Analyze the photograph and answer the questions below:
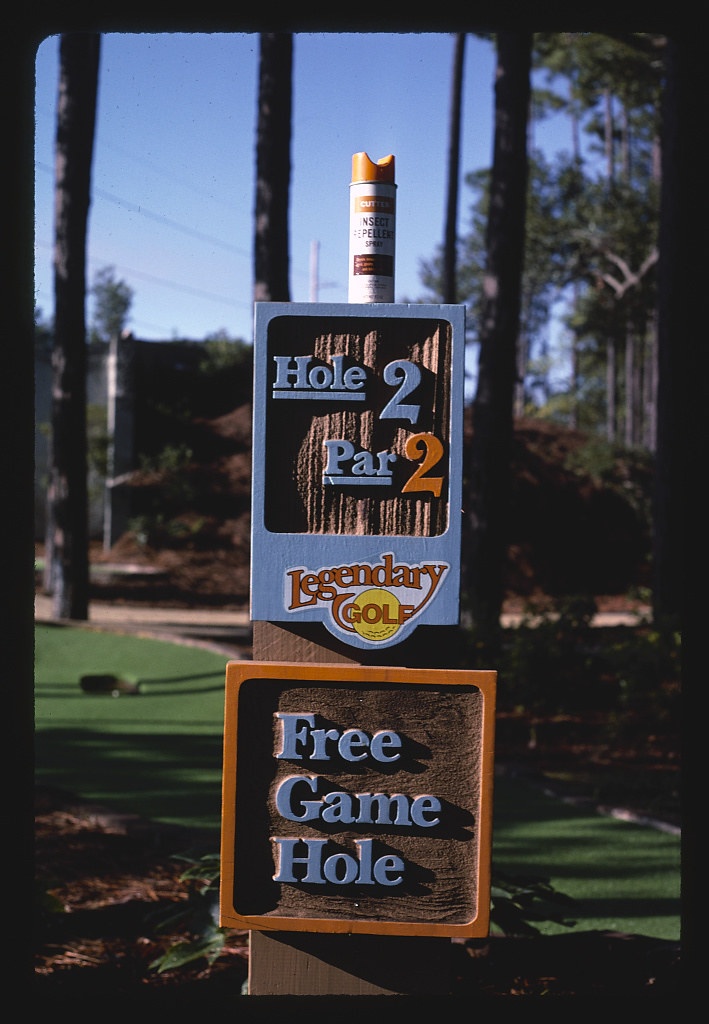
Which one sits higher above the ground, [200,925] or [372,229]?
[372,229]

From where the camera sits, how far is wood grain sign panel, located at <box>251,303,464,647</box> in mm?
2045

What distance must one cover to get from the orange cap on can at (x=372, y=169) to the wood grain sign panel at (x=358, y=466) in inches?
11.0

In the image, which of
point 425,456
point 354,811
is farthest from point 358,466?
point 354,811

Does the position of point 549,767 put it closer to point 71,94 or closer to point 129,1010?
point 129,1010

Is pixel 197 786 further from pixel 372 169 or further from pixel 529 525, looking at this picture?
pixel 529 525

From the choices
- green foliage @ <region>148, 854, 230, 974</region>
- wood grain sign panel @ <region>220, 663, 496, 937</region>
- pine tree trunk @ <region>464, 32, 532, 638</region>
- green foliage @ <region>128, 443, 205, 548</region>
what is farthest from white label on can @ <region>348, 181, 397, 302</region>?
green foliage @ <region>128, 443, 205, 548</region>

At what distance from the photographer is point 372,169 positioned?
2.09m

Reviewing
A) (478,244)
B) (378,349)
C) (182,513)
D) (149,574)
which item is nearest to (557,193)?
(478,244)

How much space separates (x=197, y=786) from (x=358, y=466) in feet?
12.8

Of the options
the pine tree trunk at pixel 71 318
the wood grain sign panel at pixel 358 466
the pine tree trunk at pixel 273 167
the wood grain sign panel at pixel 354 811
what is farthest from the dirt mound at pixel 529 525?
the wood grain sign panel at pixel 358 466

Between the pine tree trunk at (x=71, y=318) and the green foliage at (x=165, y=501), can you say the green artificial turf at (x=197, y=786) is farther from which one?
the green foliage at (x=165, y=501)

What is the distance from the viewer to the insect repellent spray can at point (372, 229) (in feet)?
6.88

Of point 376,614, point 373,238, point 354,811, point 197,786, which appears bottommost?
point 197,786

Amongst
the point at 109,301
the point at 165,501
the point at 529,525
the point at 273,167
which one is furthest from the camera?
the point at 109,301
